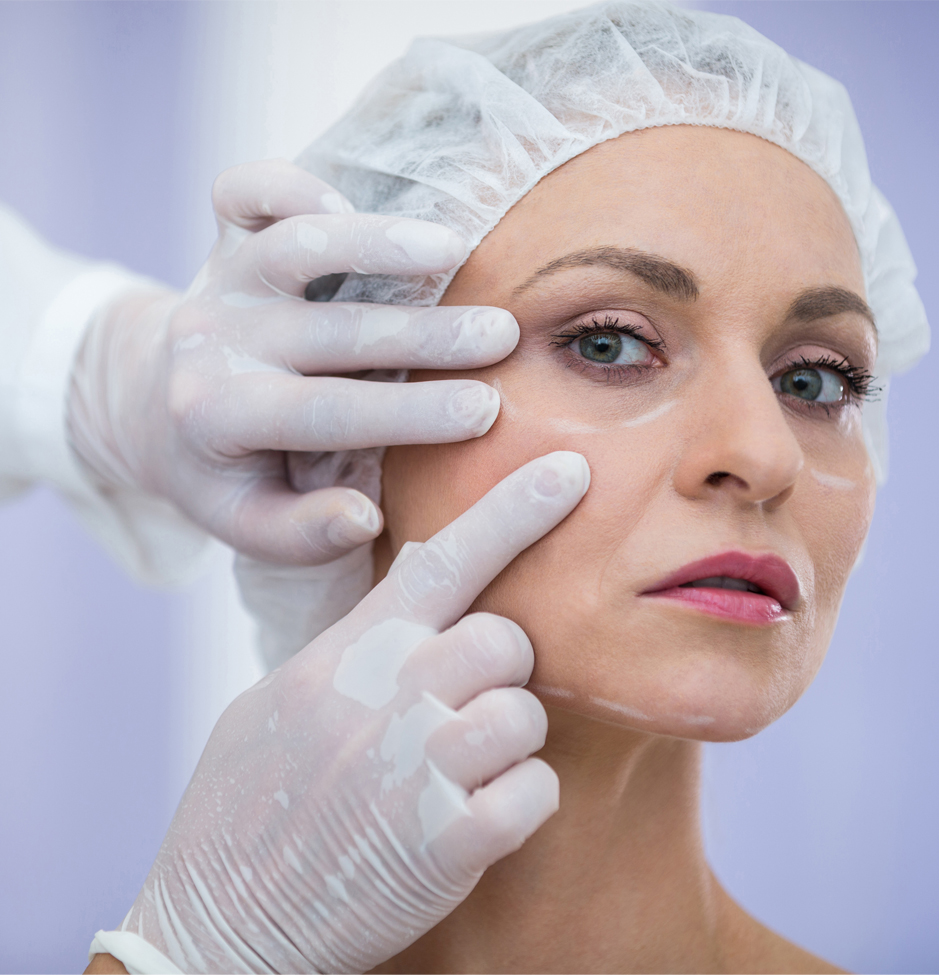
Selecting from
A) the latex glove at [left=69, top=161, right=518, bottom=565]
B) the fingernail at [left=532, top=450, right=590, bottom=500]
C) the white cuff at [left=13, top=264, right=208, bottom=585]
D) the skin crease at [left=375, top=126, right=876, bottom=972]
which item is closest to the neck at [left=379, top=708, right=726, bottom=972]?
the skin crease at [left=375, top=126, right=876, bottom=972]

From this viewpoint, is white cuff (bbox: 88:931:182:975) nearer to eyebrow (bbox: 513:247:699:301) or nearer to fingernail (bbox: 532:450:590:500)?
fingernail (bbox: 532:450:590:500)

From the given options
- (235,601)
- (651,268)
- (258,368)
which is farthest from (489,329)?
(235,601)

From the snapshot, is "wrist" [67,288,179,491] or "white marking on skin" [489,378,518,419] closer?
"white marking on skin" [489,378,518,419]

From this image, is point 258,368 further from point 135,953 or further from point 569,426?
point 135,953

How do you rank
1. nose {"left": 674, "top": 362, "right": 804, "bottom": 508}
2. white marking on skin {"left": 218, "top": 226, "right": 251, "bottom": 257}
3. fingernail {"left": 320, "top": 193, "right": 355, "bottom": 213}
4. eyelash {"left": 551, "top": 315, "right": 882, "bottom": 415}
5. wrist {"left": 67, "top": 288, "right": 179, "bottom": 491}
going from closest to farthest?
nose {"left": 674, "top": 362, "right": 804, "bottom": 508}
eyelash {"left": 551, "top": 315, "right": 882, "bottom": 415}
fingernail {"left": 320, "top": 193, "right": 355, "bottom": 213}
white marking on skin {"left": 218, "top": 226, "right": 251, "bottom": 257}
wrist {"left": 67, "top": 288, "right": 179, "bottom": 491}

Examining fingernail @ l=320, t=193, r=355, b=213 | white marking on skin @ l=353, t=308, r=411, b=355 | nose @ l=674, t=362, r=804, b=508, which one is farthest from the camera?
fingernail @ l=320, t=193, r=355, b=213

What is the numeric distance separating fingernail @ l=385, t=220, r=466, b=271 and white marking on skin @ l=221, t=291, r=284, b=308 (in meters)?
0.28

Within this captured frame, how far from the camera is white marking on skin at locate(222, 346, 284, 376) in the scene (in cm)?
150

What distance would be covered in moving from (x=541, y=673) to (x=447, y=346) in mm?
452

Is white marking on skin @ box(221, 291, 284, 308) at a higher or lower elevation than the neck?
higher

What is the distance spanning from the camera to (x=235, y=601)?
8.66ft

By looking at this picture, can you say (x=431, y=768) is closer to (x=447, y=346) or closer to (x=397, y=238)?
(x=447, y=346)

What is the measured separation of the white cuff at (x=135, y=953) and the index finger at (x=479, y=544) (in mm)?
503

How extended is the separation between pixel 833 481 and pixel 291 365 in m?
0.81
